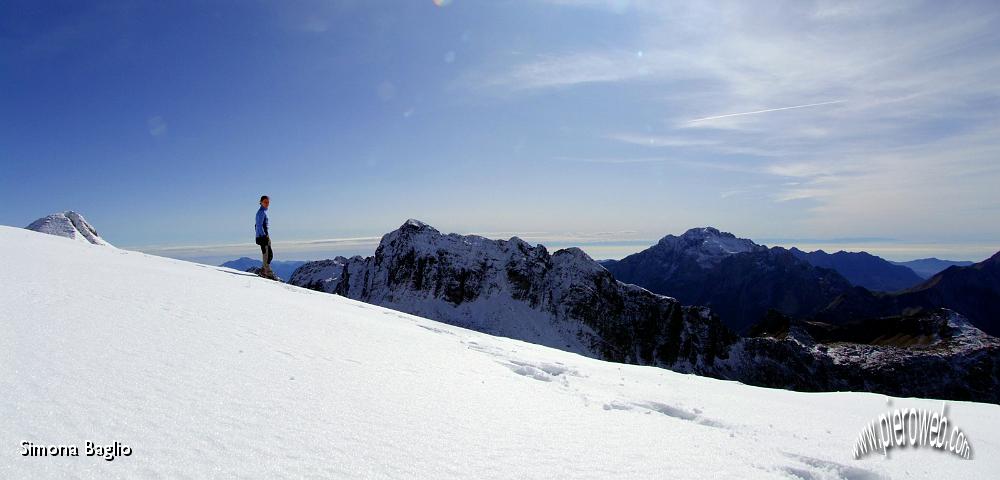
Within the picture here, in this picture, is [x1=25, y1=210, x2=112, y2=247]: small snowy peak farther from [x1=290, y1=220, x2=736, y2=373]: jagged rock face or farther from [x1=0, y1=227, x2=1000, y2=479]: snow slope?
[x1=290, y1=220, x2=736, y2=373]: jagged rock face

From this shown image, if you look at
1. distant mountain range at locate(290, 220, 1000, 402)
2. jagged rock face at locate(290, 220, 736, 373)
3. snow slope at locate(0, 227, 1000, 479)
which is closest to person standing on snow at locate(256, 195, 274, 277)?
snow slope at locate(0, 227, 1000, 479)

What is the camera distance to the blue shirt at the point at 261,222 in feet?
68.7

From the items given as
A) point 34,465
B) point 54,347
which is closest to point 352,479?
point 34,465

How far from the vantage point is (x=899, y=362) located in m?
133

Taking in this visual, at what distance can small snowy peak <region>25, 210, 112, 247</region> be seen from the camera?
34.3 meters

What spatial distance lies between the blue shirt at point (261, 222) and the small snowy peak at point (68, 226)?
69.1 feet

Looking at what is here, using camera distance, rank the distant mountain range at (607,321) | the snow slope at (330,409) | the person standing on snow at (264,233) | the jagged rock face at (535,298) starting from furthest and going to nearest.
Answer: the jagged rock face at (535,298), the distant mountain range at (607,321), the person standing on snow at (264,233), the snow slope at (330,409)

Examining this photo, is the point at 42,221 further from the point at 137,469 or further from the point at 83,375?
the point at 137,469

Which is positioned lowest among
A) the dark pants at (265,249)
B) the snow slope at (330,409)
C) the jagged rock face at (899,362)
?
the jagged rock face at (899,362)

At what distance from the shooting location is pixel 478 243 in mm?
167625

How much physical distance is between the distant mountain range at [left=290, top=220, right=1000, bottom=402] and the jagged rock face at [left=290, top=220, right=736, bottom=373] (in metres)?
0.34

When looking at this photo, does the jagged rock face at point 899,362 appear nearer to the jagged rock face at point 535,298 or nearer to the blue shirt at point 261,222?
the jagged rock face at point 535,298

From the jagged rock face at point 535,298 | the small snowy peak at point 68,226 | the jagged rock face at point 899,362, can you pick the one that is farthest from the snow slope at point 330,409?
the jagged rock face at point 899,362

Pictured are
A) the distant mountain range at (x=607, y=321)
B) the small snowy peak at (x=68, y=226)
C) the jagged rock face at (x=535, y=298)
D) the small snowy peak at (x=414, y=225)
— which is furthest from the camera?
the small snowy peak at (x=414, y=225)
